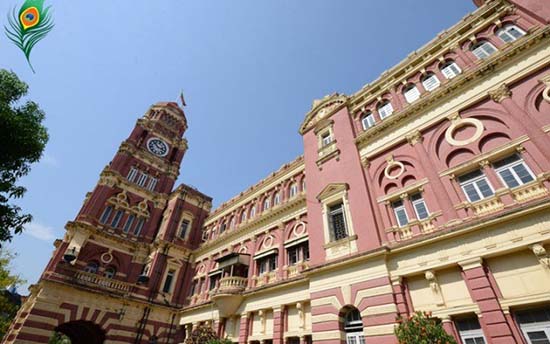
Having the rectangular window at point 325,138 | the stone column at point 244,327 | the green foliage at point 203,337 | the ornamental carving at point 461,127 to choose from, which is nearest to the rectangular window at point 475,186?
the ornamental carving at point 461,127

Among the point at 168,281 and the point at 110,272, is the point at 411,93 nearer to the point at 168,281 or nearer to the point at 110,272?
the point at 168,281

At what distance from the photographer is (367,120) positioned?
15.6m

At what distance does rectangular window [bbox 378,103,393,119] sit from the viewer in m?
14.5

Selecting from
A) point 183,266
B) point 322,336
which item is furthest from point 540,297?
point 183,266

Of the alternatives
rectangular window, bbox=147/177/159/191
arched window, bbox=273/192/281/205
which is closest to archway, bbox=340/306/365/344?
arched window, bbox=273/192/281/205

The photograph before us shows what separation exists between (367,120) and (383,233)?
297 inches

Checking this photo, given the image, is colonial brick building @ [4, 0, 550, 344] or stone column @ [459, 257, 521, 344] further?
colonial brick building @ [4, 0, 550, 344]

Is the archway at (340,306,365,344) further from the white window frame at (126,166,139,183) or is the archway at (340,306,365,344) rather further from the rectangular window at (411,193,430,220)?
the white window frame at (126,166,139,183)

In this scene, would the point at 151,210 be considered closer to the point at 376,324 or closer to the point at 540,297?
the point at 376,324

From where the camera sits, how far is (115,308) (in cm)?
2009

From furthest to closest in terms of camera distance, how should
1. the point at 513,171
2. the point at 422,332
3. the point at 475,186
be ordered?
the point at 475,186
the point at 513,171
the point at 422,332

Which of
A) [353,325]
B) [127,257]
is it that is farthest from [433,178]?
[127,257]

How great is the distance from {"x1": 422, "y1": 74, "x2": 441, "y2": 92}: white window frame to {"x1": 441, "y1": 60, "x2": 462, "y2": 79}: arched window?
0.45 m

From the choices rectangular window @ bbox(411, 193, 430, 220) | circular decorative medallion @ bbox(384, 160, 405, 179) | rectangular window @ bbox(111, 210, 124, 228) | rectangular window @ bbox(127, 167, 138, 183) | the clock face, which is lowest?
rectangular window @ bbox(411, 193, 430, 220)
